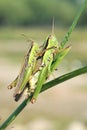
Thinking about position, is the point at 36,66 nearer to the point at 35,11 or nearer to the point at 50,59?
the point at 50,59

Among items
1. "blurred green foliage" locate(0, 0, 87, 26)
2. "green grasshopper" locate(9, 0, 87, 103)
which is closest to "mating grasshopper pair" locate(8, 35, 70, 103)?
"green grasshopper" locate(9, 0, 87, 103)

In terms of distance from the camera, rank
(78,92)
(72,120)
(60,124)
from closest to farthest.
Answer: (60,124) < (72,120) < (78,92)

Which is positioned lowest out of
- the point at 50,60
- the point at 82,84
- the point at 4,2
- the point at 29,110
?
the point at 4,2

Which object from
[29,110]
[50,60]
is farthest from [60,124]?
[50,60]

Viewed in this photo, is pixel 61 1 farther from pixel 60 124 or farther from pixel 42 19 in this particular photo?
pixel 60 124

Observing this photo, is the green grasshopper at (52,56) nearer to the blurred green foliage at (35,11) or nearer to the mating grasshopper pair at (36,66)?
the mating grasshopper pair at (36,66)

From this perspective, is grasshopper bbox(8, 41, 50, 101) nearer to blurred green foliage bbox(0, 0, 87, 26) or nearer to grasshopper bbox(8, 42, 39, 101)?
grasshopper bbox(8, 42, 39, 101)
